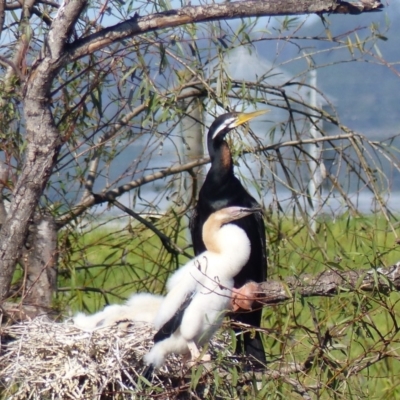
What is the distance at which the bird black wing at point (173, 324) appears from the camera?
2.01 m

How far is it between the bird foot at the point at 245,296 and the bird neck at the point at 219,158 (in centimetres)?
105

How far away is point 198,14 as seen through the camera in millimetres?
1890

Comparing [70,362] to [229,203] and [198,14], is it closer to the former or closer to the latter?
[198,14]

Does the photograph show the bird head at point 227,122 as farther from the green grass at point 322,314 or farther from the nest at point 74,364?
the nest at point 74,364

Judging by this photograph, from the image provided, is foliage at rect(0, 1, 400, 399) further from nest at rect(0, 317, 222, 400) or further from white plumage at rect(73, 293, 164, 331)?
white plumage at rect(73, 293, 164, 331)

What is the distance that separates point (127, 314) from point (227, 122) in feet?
2.42

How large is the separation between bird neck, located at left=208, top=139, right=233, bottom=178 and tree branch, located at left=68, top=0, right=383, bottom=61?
995 mm

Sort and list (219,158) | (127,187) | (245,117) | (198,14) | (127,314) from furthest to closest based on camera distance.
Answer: (219,158) < (127,187) < (245,117) < (127,314) < (198,14)

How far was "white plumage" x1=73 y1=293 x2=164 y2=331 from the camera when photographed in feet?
7.31

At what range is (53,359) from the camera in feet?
6.52

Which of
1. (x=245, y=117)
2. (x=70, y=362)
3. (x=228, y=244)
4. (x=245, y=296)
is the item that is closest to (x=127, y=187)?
(x=245, y=117)

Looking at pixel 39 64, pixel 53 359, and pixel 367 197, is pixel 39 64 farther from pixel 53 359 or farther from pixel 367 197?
pixel 367 197

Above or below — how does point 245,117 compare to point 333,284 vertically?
above

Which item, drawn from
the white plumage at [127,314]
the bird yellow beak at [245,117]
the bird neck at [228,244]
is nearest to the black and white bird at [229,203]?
the bird yellow beak at [245,117]
